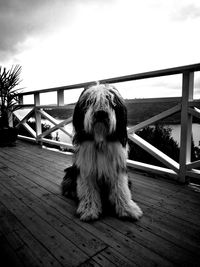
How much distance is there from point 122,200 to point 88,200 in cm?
29

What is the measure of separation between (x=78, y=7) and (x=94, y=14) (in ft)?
1.35

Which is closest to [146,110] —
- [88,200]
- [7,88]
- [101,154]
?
[101,154]

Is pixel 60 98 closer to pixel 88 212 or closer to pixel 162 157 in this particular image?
pixel 162 157

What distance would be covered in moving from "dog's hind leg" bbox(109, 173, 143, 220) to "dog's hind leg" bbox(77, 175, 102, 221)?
0.45 ft

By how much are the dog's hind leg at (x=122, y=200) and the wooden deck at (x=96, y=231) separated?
60 mm

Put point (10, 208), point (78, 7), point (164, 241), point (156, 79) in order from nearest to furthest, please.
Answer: point (164, 241)
point (10, 208)
point (156, 79)
point (78, 7)

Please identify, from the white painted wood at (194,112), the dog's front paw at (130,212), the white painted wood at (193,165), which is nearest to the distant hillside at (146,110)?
the white painted wood at (194,112)

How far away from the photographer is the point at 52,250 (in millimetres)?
1039

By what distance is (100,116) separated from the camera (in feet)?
4.13

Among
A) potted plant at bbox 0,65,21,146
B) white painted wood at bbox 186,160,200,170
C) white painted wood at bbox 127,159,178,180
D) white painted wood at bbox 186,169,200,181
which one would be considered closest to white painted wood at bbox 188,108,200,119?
white painted wood at bbox 186,160,200,170

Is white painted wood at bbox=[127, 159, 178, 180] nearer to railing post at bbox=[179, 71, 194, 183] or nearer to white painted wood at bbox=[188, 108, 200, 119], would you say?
railing post at bbox=[179, 71, 194, 183]

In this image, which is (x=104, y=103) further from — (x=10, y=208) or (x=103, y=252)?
(x=10, y=208)

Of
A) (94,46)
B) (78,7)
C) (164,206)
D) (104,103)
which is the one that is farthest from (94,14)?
(164,206)

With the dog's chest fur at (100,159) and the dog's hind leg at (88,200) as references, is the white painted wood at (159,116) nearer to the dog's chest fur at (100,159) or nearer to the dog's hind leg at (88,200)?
the dog's chest fur at (100,159)
